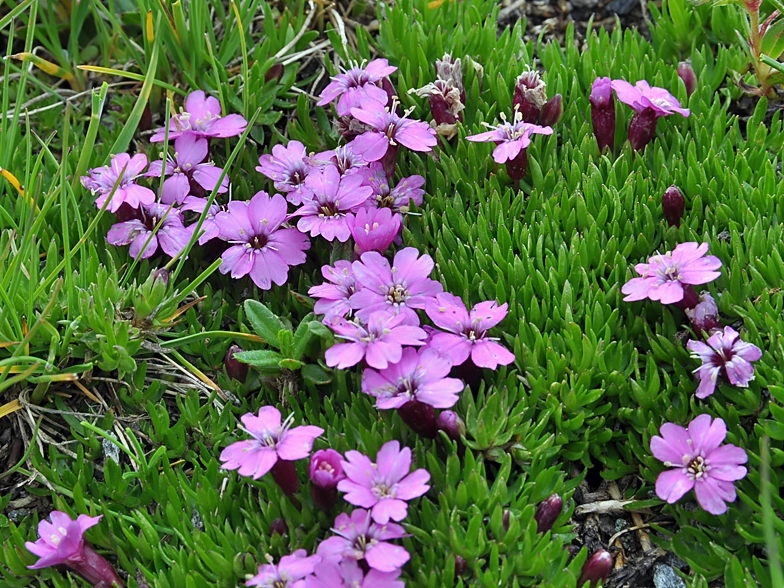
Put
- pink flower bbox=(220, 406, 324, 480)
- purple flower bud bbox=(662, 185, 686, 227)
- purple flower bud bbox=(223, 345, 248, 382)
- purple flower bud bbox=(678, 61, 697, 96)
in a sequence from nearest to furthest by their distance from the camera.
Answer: pink flower bbox=(220, 406, 324, 480) → purple flower bud bbox=(223, 345, 248, 382) → purple flower bud bbox=(662, 185, 686, 227) → purple flower bud bbox=(678, 61, 697, 96)

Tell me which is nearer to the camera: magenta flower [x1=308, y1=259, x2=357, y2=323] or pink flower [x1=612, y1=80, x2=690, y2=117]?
magenta flower [x1=308, y1=259, x2=357, y2=323]

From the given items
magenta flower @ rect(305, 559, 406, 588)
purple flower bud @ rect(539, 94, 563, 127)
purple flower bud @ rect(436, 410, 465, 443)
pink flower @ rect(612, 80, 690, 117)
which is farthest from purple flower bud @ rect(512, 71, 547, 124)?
magenta flower @ rect(305, 559, 406, 588)

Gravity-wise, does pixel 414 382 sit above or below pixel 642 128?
below

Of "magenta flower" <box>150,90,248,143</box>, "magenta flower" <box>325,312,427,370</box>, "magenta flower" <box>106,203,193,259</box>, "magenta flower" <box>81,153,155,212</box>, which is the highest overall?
"magenta flower" <box>150,90,248,143</box>

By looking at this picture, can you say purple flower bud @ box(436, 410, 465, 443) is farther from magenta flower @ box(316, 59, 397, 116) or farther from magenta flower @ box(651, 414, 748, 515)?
magenta flower @ box(316, 59, 397, 116)

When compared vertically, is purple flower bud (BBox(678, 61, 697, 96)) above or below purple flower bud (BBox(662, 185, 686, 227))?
above

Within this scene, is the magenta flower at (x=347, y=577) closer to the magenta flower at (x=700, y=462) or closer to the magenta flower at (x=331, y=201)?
the magenta flower at (x=700, y=462)

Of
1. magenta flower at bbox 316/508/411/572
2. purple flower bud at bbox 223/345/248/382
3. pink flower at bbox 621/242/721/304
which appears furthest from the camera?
purple flower bud at bbox 223/345/248/382

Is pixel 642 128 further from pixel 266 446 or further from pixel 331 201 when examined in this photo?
pixel 266 446

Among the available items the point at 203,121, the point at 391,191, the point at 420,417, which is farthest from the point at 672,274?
the point at 203,121
